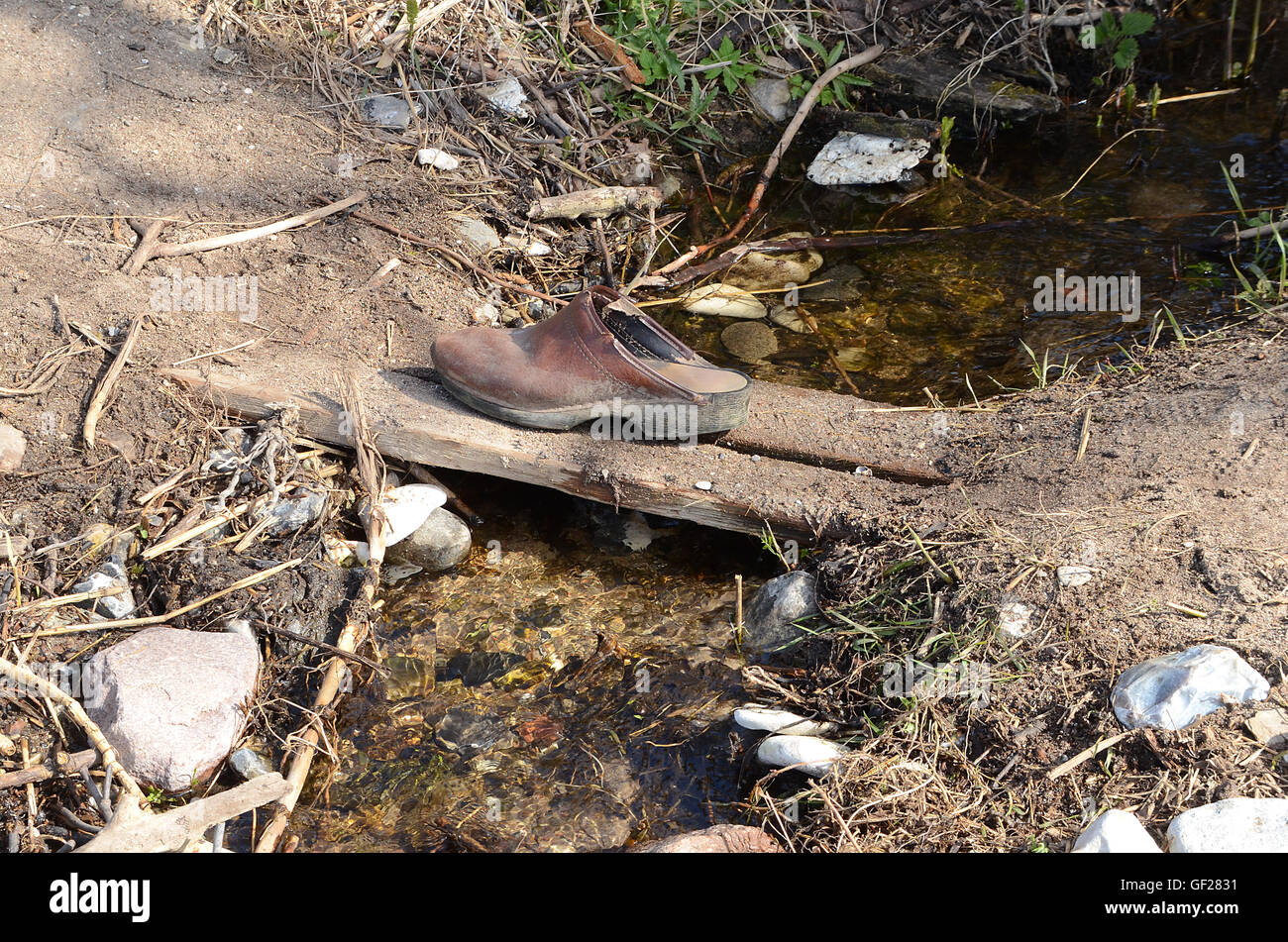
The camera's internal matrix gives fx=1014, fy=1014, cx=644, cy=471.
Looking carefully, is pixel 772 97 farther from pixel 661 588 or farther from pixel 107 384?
pixel 107 384

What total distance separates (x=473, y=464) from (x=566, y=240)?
5.92 feet

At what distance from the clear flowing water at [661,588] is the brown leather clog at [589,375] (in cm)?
44

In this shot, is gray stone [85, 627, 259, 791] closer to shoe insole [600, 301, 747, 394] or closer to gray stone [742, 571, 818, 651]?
gray stone [742, 571, 818, 651]

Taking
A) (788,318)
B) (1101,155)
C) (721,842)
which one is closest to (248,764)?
(721,842)

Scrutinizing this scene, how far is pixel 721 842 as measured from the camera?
2.24 m

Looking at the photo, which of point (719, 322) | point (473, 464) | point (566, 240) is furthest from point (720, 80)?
point (473, 464)

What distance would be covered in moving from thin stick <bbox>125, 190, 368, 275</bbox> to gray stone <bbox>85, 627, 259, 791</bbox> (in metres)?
1.62

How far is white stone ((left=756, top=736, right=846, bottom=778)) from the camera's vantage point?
7.93 ft

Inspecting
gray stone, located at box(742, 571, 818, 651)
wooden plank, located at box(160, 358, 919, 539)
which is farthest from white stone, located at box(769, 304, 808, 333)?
gray stone, located at box(742, 571, 818, 651)

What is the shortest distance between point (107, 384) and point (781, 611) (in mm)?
2231

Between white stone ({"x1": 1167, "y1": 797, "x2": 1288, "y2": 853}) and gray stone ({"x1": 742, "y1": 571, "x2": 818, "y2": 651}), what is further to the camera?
gray stone ({"x1": 742, "y1": 571, "x2": 818, "y2": 651})
